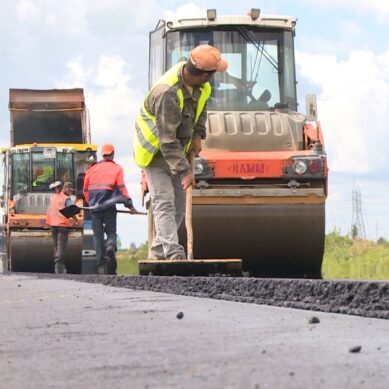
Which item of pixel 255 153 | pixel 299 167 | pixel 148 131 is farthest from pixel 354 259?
pixel 148 131

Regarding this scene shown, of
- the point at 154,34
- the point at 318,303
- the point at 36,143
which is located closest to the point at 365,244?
the point at 36,143

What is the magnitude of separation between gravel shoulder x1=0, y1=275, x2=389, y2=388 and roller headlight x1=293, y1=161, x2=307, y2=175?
240 inches

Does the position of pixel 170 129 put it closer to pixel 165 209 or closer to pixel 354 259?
pixel 165 209

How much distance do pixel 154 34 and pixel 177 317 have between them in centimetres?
878

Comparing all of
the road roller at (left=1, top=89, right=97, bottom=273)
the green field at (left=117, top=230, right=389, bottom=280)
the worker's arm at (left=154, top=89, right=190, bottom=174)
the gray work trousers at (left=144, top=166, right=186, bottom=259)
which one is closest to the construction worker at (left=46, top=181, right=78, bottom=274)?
the road roller at (left=1, top=89, right=97, bottom=273)

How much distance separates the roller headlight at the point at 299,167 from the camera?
38.1ft

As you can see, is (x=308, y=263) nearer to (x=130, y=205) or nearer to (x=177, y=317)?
(x=130, y=205)

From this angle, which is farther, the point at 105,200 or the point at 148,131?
the point at 105,200

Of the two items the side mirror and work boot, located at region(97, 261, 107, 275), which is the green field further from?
work boot, located at region(97, 261, 107, 275)

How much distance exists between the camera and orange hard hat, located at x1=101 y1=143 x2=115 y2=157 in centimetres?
1541

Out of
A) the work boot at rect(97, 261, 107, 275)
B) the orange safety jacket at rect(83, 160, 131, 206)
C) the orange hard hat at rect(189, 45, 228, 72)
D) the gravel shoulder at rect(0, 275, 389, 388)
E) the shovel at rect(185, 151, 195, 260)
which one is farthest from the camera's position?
the orange safety jacket at rect(83, 160, 131, 206)

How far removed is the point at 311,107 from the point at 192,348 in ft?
30.9

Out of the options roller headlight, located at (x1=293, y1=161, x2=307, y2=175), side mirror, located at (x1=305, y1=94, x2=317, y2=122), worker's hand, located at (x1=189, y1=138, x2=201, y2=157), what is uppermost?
side mirror, located at (x1=305, y1=94, x2=317, y2=122)

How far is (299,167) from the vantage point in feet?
38.1
